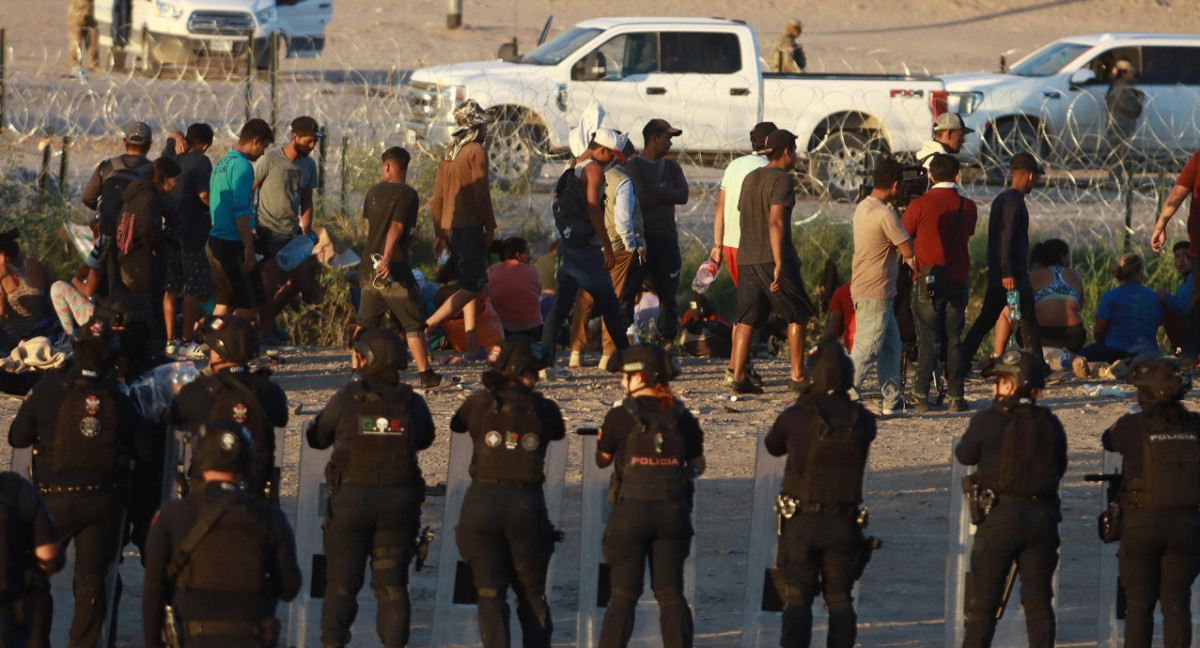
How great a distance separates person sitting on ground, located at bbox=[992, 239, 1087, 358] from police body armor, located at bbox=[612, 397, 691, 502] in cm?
540

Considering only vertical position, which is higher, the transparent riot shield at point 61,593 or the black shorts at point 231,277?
the black shorts at point 231,277

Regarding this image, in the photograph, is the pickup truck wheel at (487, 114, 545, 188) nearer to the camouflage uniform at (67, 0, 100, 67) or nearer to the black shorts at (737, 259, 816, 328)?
the black shorts at (737, 259, 816, 328)

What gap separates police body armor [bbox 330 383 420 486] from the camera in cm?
509

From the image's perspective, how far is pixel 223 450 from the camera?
13.7ft

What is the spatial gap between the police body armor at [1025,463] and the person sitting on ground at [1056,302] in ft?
16.5

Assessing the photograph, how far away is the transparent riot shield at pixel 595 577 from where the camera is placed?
5422 mm

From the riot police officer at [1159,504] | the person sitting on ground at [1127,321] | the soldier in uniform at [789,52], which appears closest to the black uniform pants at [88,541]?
the riot police officer at [1159,504]

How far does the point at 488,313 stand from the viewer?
9.80 m

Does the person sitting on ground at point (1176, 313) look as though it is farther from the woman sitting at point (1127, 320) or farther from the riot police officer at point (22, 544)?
the riot police officer at point (22, 544)

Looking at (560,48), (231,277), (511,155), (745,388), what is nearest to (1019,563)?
(745,388)

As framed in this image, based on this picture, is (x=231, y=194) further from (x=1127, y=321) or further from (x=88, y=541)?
(x=1127, y=321)

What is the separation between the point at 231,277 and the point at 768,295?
3.04 metres

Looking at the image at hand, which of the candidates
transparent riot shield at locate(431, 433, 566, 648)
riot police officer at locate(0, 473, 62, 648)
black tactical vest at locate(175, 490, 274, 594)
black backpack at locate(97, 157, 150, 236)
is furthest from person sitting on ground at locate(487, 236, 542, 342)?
black tactical vest at locate(175, 490, 274, 594)

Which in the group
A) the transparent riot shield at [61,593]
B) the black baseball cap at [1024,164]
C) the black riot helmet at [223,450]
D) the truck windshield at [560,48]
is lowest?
the transparent riot shield at [61,593]
